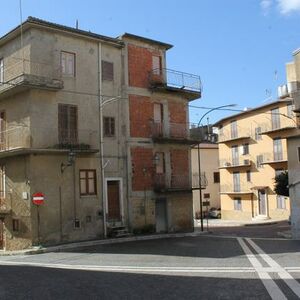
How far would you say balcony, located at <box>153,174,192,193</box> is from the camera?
1233 inches

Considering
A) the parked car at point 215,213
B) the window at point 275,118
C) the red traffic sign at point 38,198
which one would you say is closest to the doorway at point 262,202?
the window at point 275,118

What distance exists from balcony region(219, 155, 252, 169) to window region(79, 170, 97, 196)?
3189cm

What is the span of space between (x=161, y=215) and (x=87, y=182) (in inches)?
265

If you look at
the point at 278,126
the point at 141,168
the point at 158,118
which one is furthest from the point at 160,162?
the point at 278,126

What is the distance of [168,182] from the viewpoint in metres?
32.2

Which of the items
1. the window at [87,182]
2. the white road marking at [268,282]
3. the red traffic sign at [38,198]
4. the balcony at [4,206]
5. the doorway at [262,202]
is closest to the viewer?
the white road marking at [268,282]

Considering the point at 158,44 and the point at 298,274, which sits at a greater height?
the point at 158,44

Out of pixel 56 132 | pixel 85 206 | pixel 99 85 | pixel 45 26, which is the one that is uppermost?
pixel 45 26

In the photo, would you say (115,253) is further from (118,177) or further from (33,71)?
(33,71)

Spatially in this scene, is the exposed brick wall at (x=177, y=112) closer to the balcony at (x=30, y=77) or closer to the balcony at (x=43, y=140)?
the balcony at (x=43, y=140)

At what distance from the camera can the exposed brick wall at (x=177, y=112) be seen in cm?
3297

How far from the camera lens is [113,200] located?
29.2 meters

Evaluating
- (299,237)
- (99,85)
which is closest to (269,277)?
(299,237)

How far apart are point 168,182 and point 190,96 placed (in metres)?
6.33
